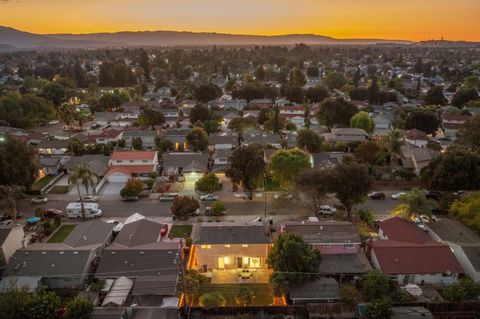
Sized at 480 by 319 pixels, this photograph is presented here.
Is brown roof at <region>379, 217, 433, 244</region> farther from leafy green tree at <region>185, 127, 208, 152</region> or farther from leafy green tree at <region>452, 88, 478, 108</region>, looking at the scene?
leafy green tree at <region>452, 88, 478, 108</region>

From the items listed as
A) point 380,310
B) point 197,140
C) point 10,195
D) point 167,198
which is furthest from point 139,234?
point 197,140

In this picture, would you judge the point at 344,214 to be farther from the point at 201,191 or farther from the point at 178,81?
the point at 178,81

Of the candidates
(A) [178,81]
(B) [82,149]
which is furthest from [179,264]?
(A) [178,81]

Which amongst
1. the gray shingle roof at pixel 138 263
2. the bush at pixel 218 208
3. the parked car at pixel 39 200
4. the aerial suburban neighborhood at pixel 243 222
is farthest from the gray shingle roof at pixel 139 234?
the parked car at pixel 39 200

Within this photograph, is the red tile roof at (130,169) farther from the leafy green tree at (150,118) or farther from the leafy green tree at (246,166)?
the leafy green tree at (150,118)

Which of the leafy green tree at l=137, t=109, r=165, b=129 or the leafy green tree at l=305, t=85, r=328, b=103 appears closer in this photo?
the leafy green tree at l=137, t=109, r=165, b=129

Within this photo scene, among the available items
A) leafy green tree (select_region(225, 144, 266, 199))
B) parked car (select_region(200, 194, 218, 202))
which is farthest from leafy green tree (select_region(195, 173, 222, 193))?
leafy green tree (select_region(225, 144, 266, 199))
